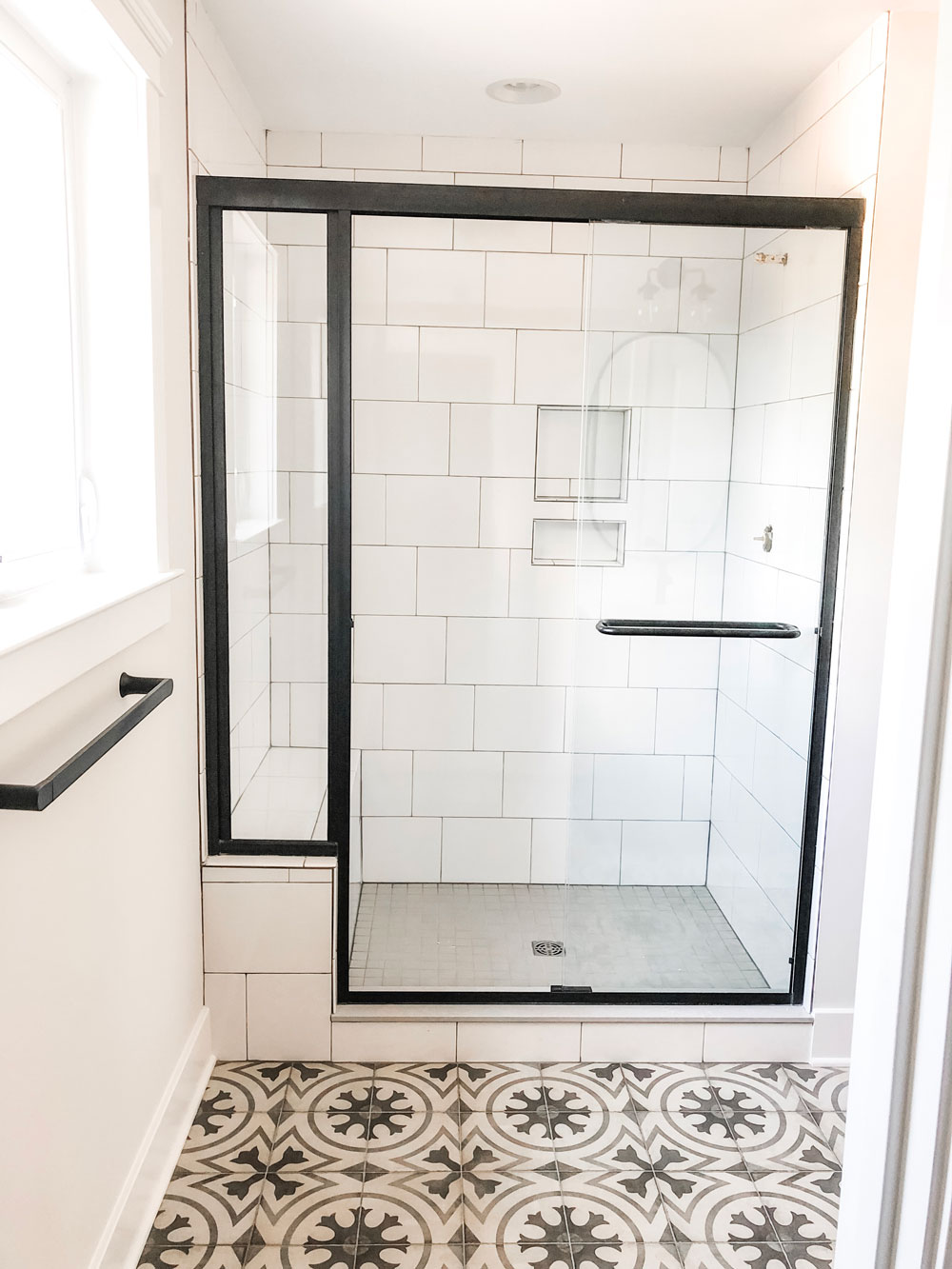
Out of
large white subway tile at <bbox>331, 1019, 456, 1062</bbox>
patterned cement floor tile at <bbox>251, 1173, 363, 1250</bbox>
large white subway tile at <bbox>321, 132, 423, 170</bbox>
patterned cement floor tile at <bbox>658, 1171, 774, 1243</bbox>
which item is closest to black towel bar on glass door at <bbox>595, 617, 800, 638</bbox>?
large white subway tile at <bbox>331, 1019, 456, 1062</bbox>

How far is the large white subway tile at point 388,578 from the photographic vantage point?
274 cm

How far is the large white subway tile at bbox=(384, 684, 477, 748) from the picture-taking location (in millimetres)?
2826

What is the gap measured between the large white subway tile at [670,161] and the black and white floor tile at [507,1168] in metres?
2.38

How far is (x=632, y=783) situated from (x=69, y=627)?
145cm

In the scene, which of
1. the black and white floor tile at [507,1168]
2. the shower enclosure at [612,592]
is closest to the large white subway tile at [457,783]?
the shower enclosure at [612,592]

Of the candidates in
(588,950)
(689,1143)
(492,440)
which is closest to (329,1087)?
(588,950)

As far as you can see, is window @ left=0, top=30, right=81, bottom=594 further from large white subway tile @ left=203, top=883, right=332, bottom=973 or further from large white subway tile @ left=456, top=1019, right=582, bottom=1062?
large white subway tile @ left=456, top=1019, right=582, bottom=1062

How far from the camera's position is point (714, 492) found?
2193 millimetres

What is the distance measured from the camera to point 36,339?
5.08 ft

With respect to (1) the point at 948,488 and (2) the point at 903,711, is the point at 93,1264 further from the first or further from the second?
(1) the point at 948,488

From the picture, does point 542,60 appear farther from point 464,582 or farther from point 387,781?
point 387,781

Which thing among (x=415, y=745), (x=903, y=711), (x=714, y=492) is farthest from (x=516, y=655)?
(x=903, y=711)

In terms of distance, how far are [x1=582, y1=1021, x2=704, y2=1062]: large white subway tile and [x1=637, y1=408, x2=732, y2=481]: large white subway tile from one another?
1.27 meters

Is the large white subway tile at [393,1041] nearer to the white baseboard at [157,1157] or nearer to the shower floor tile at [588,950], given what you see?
the shower floor tile at [588,950]
